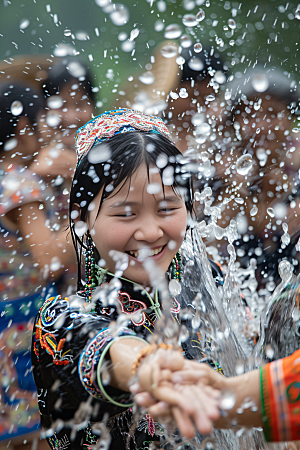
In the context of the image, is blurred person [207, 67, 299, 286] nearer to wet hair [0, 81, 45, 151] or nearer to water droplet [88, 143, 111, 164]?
wet hair [0, 81, 45, 151]

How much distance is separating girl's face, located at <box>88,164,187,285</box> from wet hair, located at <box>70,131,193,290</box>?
0.07ft

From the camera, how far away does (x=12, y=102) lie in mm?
2070

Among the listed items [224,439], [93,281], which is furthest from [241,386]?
[93,281]

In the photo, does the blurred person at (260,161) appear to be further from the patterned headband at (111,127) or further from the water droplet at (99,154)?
the water droplet at (99,154)

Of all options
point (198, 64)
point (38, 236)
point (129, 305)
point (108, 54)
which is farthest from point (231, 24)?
point (129, 305)

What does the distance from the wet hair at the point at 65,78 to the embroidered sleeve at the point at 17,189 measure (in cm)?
50

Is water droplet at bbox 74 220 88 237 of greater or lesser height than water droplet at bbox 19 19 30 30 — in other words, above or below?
below

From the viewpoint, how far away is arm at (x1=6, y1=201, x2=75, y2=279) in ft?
6.28

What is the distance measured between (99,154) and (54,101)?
1.31 m

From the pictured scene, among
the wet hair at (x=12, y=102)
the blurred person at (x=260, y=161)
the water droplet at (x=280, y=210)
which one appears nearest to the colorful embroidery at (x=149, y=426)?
the blurred person at (x=260, y=161)

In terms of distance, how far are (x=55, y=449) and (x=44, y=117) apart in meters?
1.77

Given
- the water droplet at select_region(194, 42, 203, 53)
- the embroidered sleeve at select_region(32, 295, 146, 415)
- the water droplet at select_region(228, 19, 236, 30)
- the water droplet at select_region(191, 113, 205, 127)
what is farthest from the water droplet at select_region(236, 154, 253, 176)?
the embroidered sleeve at select_region(32, 295, 146, 415)

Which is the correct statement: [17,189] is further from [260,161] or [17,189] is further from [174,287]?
[260,161]

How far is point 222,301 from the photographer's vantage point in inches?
54.2
